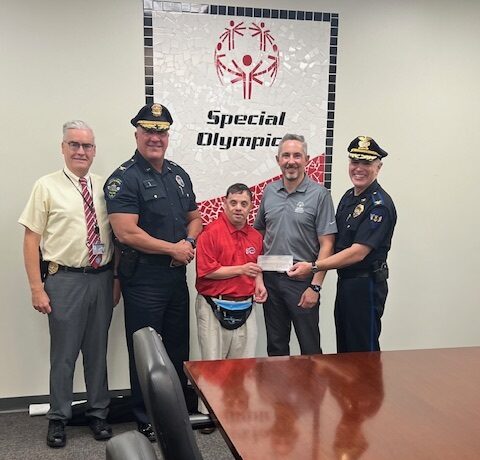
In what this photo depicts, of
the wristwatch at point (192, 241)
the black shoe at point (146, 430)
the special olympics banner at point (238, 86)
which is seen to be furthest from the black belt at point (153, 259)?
the black shoe at point (146, 430)

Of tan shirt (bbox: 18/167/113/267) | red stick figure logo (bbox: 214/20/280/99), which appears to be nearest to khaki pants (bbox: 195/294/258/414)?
tan shirt (bbox: 18/167/113/267)

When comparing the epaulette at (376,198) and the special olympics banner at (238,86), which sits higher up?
the special olympics banner at (238,86)

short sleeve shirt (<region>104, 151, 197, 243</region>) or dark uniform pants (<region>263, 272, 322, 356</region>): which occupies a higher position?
short sleeve shirt (<region>104, 151, 197, 243</region>)

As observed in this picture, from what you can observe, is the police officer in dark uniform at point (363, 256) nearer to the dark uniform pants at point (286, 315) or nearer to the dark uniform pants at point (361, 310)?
the dark uniform pants at point (361, 310)

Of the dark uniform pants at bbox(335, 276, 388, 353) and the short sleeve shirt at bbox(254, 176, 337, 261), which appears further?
the short sleeve shirt at bbox(254, 176, 337, 261)

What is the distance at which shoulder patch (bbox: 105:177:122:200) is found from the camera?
101 inches

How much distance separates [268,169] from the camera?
10.8ft

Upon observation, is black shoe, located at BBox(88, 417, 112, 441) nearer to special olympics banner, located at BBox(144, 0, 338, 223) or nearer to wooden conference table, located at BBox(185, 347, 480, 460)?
wooden conference table, located at BBox(185, 347, 480, 460)

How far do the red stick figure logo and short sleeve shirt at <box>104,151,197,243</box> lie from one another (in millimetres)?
822

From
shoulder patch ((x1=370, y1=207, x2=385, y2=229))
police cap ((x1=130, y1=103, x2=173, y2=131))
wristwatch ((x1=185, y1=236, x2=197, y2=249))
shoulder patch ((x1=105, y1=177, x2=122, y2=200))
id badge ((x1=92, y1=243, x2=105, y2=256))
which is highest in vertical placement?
police cap ((x1=130, y1=103, x2=173, y2=131))

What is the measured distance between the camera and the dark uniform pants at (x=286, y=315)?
108 inches

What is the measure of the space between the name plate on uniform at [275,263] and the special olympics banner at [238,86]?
66 centimetres

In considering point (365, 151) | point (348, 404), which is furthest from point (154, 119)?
point (348, 404)

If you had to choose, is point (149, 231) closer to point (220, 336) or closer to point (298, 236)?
point (220, 336)
